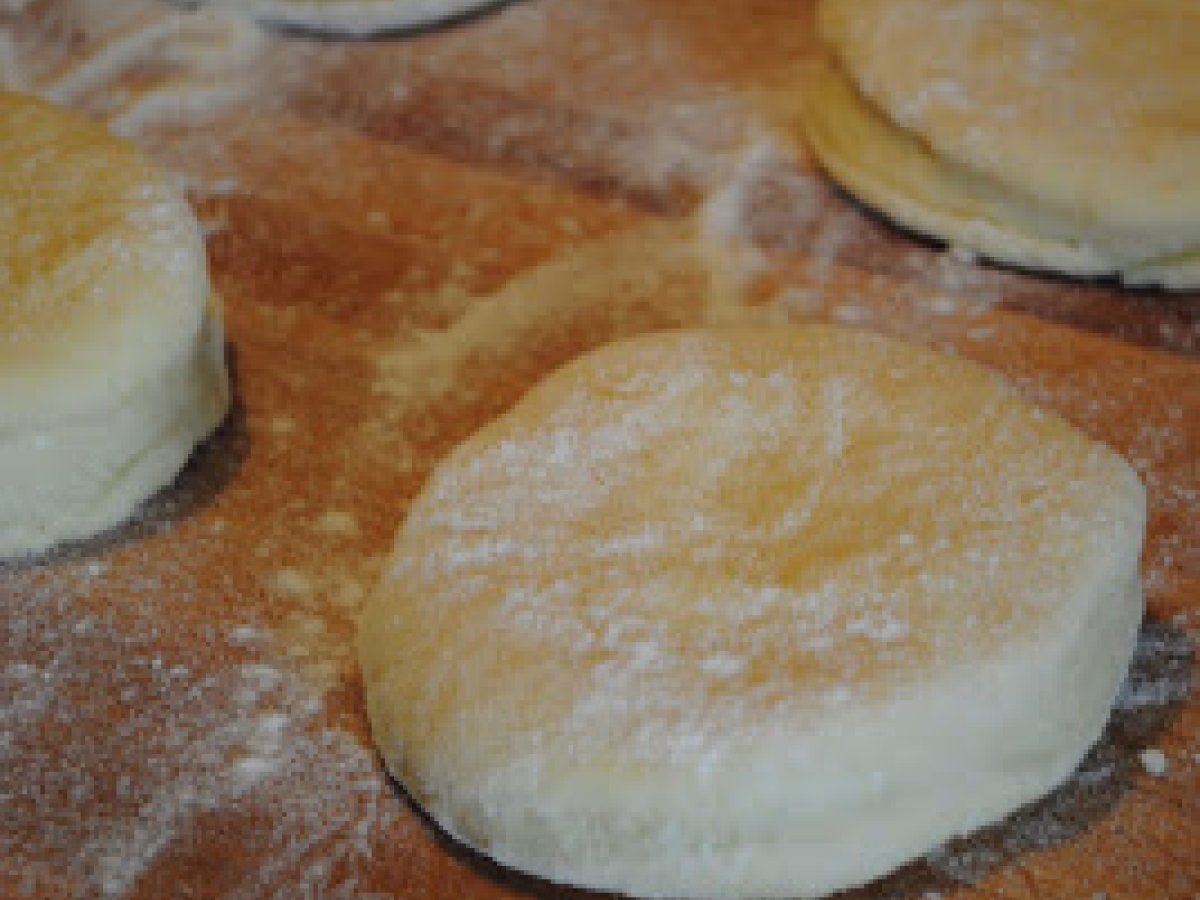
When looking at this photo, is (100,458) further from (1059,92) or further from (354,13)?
(1059,92)

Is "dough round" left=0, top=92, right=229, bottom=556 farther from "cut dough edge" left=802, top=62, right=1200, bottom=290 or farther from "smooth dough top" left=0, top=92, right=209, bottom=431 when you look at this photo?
"cut dough edge" left=802, top=62, right=1200, bottom=290

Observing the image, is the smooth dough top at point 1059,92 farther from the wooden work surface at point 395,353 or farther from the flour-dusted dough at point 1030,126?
the wooden work surface at point 395,353

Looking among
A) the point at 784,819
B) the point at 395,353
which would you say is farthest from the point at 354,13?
the point at 784,819

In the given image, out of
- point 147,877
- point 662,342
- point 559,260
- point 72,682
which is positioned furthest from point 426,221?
point 147,877

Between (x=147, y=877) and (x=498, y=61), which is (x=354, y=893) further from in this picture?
(x=498, y=61)

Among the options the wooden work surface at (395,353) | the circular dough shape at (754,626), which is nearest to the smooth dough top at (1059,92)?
the wooden work surface at (395,353)

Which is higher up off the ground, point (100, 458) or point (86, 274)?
point (86, 274)
